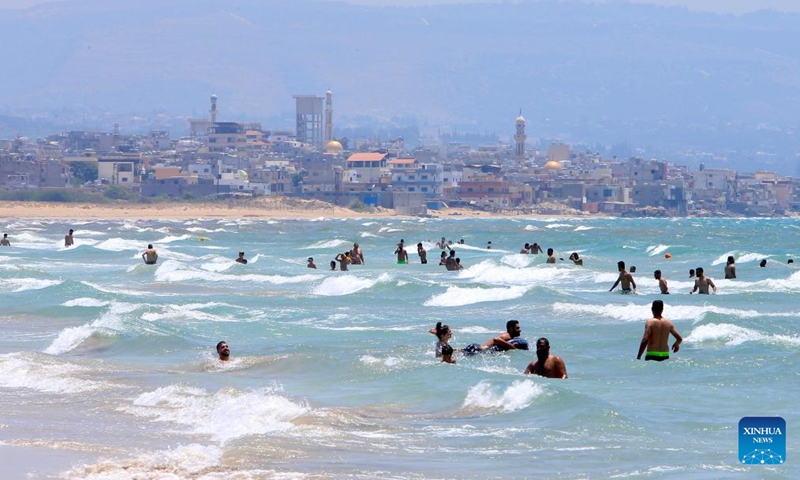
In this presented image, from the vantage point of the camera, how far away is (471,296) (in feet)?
101

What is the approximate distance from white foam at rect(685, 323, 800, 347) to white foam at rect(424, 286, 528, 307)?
8.36 meters

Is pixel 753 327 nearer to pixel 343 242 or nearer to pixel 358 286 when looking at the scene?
pixel 358 286

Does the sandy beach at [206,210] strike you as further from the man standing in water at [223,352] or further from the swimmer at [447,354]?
the swimmer at [447,354]

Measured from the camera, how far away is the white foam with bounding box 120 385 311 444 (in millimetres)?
14344

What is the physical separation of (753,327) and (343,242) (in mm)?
46072

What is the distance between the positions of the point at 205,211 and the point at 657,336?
122 m

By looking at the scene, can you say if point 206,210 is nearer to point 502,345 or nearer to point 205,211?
point 205,211

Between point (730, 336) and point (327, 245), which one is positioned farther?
point (327, 245)

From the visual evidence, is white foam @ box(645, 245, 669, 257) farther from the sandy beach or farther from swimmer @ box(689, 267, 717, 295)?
the sandy beach

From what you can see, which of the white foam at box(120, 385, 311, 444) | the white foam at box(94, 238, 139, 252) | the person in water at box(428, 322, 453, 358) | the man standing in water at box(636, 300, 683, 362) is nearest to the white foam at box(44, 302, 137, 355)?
the white foam at box(120, 385, 311, 444)

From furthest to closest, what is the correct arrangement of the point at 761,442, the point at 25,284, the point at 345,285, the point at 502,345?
the point at 345,285 → the point at 25,284 → the point at 502,345 → the point at 761,442

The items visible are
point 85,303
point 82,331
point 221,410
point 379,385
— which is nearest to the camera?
point 221,410

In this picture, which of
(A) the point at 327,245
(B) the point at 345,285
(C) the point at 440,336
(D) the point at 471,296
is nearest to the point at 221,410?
(C) the point at 440,336

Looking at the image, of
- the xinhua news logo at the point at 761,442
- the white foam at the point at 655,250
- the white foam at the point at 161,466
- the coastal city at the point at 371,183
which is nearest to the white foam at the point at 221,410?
the white foam at the point at 161,466
